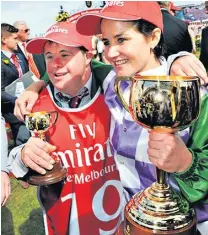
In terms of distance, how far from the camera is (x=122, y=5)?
1.17m

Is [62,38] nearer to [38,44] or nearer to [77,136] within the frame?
[38,44]

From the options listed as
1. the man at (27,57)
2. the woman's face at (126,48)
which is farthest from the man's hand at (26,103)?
the man at (27,57)

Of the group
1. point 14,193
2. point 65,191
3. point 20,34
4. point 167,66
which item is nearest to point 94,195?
point 65,191

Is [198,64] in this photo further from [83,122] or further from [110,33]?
[83,122]

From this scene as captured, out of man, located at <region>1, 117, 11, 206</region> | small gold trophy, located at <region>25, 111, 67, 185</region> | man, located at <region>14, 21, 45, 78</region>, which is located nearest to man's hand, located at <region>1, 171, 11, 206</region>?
man, located at <region>1, 117, 11, 206</region>

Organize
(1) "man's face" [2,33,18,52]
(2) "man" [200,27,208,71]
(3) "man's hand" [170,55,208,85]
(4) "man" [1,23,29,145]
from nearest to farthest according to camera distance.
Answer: (3) "man's hand" [170,55,208,85], (2) "man" [200,27,208,71], (4) "man" [1,23,29,145], (1) "man's face" [2,33,18,52]

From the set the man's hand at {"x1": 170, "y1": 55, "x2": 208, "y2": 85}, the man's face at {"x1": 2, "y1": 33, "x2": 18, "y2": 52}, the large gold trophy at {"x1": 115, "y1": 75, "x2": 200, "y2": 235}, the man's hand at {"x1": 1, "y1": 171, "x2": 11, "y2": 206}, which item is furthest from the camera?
the man's face at {"x1": 2, "y1": 33, "x2": 18, "y2": 52}

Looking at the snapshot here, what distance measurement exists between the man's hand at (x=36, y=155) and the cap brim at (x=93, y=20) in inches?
19.7

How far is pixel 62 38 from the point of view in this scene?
1496 mm

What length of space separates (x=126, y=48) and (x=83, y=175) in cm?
70

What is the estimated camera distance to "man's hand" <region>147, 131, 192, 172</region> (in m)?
0.81

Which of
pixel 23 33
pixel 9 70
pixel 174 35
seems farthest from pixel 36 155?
pixel 23 33

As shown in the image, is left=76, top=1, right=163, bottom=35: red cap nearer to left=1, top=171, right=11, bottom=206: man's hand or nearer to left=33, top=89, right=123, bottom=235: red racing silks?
left=33, top=89, right=123, bottom=235: red racing silks

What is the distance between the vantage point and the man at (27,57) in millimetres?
2943
